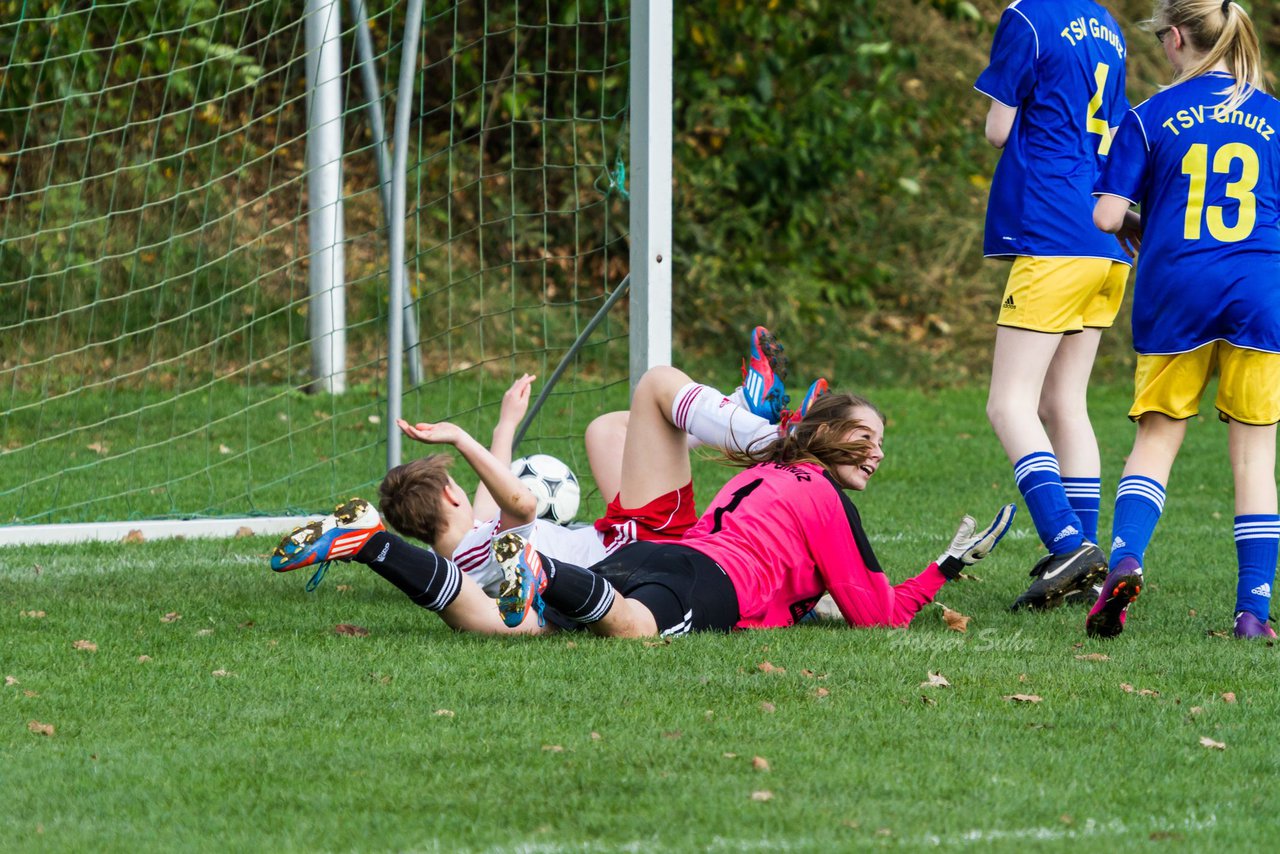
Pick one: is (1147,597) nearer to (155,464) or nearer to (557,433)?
(557,433)

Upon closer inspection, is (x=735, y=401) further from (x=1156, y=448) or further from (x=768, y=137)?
(x=768, y=137)

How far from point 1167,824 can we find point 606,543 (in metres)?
2.31

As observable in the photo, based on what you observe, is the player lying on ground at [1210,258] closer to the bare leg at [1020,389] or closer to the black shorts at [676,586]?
the bare leg at [1020,389]

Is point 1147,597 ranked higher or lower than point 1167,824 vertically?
lower

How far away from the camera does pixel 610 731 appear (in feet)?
11.6

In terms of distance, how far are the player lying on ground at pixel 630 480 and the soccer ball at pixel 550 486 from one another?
38 cm

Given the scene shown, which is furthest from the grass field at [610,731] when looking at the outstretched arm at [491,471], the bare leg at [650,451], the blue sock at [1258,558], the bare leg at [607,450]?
the bare leg at [607,450]

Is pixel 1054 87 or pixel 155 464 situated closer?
pixel 1054 87

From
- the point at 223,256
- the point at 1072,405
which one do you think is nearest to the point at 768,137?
the point at 223,256

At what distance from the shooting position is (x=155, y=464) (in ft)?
27.9

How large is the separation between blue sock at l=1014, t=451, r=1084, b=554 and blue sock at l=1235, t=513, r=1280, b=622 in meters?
0.55

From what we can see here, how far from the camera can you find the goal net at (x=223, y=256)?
813cm

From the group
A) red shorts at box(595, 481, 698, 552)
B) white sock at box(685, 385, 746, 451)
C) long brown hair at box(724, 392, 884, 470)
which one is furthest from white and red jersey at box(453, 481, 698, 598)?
long brown hair at box(724, 392, 884, 470)

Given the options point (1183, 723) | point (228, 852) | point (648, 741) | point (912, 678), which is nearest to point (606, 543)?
point (912, 678)
